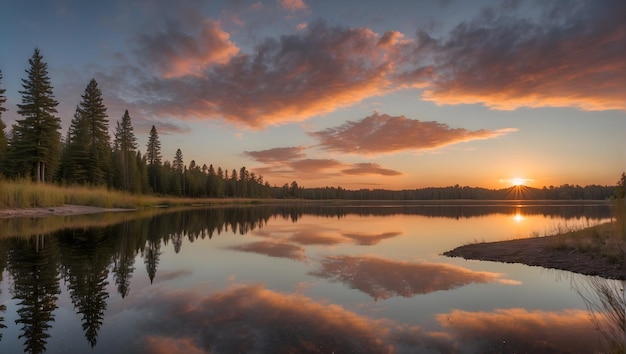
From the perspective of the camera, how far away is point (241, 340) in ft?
20.3

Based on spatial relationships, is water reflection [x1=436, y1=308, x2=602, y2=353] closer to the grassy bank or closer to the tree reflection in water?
the tree reflection in water

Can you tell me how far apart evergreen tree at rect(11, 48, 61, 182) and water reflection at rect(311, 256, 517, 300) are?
47.7m

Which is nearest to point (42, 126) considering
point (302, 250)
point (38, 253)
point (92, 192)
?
point (92, 192)

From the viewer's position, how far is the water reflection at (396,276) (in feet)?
33.5

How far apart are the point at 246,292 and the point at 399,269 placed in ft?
19.9

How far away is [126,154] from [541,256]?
77.6 m

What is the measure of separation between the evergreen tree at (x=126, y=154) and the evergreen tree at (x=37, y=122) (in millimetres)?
24123

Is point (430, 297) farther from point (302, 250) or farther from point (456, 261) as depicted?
point (302, 250)

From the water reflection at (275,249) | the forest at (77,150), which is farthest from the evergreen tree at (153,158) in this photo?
the water reflection at (275,249)

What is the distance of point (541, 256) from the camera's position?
15.5 meters

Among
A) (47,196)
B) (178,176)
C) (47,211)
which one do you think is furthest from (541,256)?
(178,176)

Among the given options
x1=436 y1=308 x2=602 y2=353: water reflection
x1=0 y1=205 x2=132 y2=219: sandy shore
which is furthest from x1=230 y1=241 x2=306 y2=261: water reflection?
x1=0 y1=205 x2=132 y2=219: sandy shore

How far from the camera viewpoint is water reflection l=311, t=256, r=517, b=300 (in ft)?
33.5

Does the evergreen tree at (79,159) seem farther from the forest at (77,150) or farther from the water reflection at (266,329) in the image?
the water reflection at (266,329)
